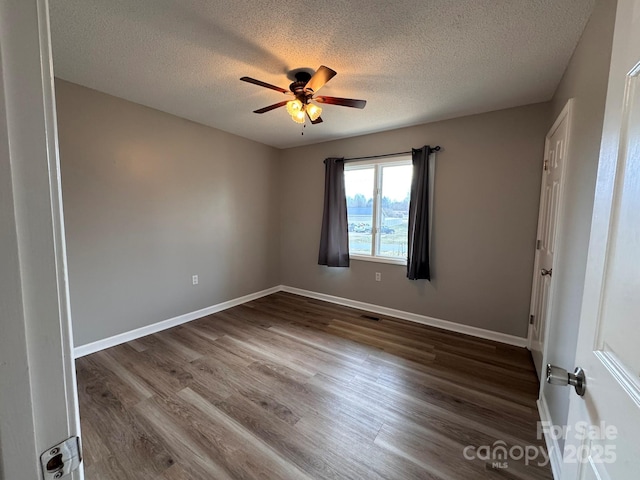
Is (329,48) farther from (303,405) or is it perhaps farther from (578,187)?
(303,405)

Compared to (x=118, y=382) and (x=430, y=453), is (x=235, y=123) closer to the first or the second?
(x=118, y=382)

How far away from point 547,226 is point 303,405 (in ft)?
7.93

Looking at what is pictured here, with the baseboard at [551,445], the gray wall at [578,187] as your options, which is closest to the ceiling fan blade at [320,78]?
the gray wall at [578,187]

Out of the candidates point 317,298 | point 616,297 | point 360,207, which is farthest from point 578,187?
point 317,298

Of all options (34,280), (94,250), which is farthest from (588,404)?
(94,250)

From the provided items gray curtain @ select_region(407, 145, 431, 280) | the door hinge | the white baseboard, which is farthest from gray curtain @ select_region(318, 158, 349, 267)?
the door hinge

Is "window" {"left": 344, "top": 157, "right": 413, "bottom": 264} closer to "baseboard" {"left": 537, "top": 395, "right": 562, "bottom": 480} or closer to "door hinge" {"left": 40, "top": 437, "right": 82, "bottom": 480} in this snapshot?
"baseboard" {"left": 537, "top": 395, "right": 562, "bottom": 480}

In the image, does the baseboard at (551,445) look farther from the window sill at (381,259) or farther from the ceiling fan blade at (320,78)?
the ceiling fan blade at (320,78)

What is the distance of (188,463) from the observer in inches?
56.7

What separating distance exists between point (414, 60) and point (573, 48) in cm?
100

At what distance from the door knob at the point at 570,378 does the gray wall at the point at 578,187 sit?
69 centimetres

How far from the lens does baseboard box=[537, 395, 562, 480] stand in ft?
4.49

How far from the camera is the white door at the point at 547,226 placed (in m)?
1.84

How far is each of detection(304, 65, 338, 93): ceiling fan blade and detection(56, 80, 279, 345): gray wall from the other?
1884 millimetres
